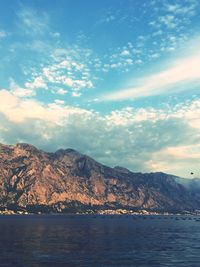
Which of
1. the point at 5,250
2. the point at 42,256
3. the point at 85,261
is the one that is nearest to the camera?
the point at 85,261

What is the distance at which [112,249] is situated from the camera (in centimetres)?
15538

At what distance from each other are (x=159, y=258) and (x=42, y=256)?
130ft

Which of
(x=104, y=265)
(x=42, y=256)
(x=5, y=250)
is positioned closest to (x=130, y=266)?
(x=104, y=265)

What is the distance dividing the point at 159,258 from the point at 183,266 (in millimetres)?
19489

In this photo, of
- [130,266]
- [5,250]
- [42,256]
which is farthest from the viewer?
[5,250]

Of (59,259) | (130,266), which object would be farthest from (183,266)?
(59,259)

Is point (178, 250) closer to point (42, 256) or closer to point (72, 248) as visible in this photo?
point (72, 248)

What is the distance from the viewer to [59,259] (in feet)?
407

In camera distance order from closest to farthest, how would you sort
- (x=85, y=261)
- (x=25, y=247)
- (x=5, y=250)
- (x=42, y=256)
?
(x=85, y=261), (x=42, y=256), (x=5, y=250), (x=25, y=247)

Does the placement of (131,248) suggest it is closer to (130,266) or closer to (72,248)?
(72,248)

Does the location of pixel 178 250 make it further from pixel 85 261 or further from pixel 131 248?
pixel 85 261

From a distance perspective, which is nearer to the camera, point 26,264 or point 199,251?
point 26,264

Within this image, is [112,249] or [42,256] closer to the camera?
[42,256]

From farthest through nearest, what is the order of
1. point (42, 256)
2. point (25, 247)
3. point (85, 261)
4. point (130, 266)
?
point (25, 247)
point (42, 256)
point (85, 261)
point (130, 266)
